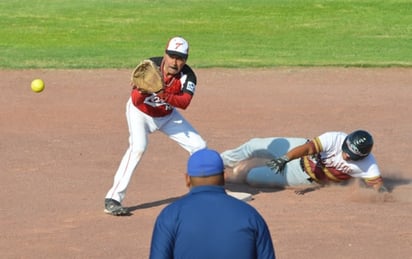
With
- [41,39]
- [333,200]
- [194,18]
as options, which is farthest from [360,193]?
[194,18]

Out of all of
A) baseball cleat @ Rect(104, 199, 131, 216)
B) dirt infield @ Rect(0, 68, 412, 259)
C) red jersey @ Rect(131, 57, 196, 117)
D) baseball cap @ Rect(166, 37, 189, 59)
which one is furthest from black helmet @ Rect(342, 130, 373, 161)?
baseball cleat @ Rect(104, 199, 131, 216)

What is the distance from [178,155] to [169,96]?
2.84 m

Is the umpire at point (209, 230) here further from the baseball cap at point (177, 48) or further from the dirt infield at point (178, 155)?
the baseball cap at point (177, 48)

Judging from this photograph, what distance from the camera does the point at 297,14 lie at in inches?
1066

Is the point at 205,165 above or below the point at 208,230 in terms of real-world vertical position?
above

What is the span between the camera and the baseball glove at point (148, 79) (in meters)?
9.29

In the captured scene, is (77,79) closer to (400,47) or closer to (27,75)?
(27,75)

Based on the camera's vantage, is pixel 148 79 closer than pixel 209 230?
No

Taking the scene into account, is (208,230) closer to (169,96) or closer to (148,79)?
(148,79)

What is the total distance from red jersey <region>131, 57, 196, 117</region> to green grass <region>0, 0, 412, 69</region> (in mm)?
8596

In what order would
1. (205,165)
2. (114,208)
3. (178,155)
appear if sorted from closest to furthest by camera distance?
(205,165)
(114,208)
(178,155)

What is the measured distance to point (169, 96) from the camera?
952 centimetres

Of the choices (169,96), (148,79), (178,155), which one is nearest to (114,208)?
(169,96)

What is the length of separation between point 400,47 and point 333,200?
39.5 feet
